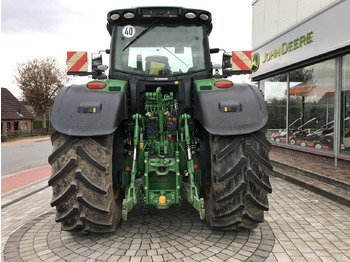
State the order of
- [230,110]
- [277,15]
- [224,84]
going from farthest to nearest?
1. [277,15]
2. [224,84]
3. [230,110]

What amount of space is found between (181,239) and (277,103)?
9.33 meters

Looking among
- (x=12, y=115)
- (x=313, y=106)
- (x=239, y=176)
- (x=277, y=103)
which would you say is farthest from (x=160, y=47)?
(x=12, y=115)

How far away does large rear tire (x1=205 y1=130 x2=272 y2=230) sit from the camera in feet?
10.4

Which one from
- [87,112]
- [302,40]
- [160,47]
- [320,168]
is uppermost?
[302,40]

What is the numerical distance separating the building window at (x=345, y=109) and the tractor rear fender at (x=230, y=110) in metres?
4.93

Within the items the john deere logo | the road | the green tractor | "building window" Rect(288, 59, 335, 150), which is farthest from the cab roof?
the john deere logo

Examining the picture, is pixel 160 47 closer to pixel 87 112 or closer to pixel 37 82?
pixel 87 112

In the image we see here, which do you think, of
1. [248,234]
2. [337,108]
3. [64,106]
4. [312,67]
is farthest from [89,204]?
[312,67]

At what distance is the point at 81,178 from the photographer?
3055 millimetres

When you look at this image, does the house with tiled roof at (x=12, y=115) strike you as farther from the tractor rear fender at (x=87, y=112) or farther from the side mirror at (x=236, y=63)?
the side mirror at (x=236, y=63)

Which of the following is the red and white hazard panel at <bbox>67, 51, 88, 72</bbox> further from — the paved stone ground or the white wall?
the white wall

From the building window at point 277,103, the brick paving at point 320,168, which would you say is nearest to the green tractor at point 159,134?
the brick paving at point 320,168

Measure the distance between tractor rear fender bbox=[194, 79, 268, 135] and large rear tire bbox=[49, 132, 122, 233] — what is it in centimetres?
125

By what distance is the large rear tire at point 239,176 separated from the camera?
3.17 m
